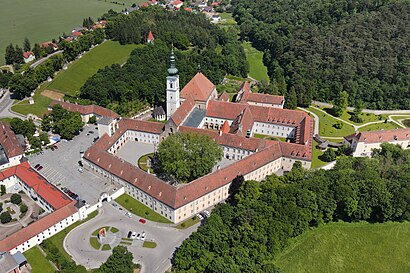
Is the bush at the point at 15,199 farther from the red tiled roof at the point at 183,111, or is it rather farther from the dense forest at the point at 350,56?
the dense forest at the point at 350,56

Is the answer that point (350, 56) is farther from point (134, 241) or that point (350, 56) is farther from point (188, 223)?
point (134, 241)

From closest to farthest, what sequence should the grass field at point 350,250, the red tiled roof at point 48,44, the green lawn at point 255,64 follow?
the grass field at point 350,250
the green lawn at point 255,64
the red tiled roof at point 48,44

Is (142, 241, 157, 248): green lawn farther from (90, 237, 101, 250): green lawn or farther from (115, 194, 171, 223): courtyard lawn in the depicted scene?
(90, 237, 101, 250): green lawn

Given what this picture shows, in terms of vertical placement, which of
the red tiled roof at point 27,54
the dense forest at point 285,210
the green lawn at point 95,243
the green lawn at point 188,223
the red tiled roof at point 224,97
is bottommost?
the green lawn at point 95,243

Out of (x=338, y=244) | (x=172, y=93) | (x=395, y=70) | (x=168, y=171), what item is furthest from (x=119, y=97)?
(x=395, y=70)

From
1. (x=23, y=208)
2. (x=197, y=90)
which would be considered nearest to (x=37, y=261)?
(x=23, y=208)

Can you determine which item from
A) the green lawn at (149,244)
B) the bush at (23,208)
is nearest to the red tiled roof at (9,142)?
the bush at (23,208)

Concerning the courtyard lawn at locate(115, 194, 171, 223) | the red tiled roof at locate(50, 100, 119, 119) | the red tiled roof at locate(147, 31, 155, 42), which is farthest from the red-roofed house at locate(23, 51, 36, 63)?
the courtyard lawn at locate(115, 194, 171, 223)
